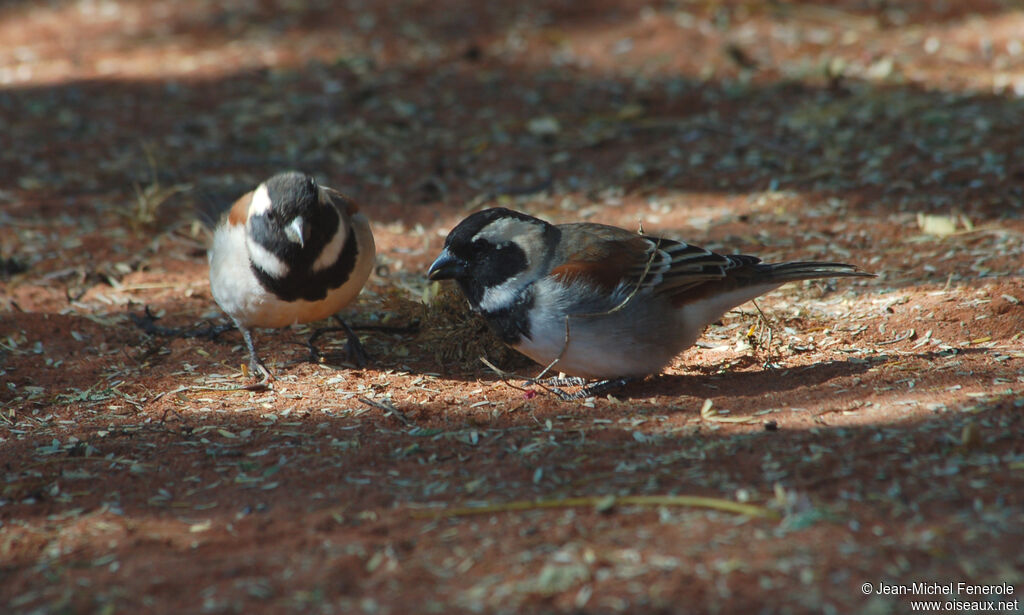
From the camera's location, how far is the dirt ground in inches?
119

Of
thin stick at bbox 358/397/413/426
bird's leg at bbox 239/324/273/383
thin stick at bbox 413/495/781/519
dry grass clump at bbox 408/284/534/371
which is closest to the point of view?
thin stick at bbox 413/495/781/519

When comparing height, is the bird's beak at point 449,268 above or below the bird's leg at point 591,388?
above

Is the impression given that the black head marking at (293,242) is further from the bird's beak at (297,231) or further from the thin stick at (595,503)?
the thin stick at (595,503)

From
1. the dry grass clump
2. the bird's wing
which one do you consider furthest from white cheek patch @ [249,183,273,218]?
the bird's wing

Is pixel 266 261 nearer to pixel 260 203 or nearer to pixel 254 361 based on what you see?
pixel 260 203

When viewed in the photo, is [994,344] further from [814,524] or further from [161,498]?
[161,498]

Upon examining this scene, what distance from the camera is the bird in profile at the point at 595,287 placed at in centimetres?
438

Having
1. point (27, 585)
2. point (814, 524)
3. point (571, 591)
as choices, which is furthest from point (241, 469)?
point (814, 524)

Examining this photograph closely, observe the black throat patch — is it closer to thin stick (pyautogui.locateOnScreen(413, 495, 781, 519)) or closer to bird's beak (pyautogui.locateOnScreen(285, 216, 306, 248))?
bird's beak (pyautogui.locateOnScreen(285, 216, 306, 248))

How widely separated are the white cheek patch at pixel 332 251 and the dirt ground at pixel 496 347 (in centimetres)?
60

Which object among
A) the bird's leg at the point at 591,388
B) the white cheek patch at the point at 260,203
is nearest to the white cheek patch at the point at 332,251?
the white cheek patch at the point at 260,203

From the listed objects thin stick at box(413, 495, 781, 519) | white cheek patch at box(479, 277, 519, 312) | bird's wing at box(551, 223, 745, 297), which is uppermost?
bird's wing at box(551, 223, 745, 297)

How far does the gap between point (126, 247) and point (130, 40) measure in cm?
434

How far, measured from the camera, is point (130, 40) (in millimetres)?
9984
